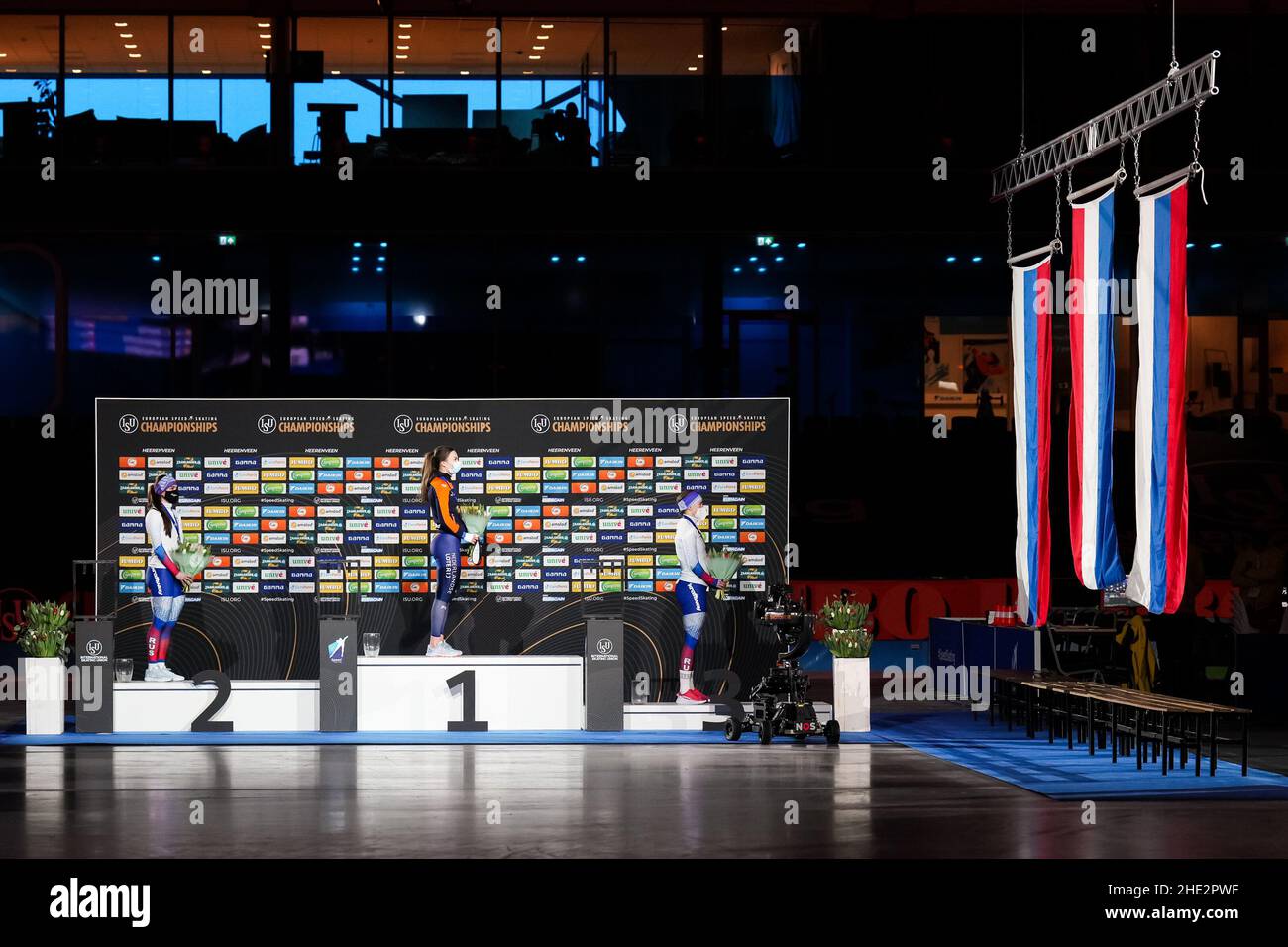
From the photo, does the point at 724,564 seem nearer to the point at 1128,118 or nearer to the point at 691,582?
the point at 691,582

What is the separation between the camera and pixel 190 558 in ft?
50.4

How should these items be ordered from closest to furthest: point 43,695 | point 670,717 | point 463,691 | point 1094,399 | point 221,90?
point 1094,399
point 43,695
point 463,691
point 670,717
point 221,90

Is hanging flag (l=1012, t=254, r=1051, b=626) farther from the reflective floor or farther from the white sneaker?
the white sneaker

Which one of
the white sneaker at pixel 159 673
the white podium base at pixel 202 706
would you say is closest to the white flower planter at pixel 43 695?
the white podium base at pixel 202 706

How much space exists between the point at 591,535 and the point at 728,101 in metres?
7.28

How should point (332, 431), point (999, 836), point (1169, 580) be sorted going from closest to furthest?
point (999, 836) < point (1169, 580) < point (332, 431)

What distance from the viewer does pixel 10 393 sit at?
2042 cm

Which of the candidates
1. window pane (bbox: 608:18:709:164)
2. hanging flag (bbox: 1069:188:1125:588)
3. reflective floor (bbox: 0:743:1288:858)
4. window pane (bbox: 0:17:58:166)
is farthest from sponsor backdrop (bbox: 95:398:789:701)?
window pane (bbox: 0:17:58:166)

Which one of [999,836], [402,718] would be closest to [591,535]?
[402,718]

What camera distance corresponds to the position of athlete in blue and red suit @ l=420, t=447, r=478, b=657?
15.7 meters

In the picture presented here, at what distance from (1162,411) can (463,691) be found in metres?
6.95

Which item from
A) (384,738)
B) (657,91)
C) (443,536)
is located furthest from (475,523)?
(657,91)

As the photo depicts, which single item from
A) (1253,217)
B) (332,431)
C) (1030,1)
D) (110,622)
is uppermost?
(1030,1)
